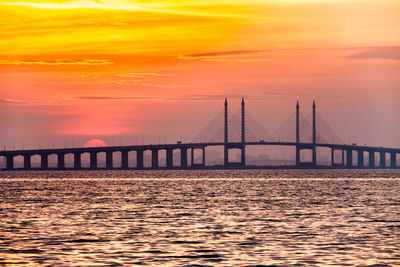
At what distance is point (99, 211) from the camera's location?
53.1m

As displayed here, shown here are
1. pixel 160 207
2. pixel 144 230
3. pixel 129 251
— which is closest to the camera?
pixel 129 251

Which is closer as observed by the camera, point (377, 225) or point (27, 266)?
point (27, 266)

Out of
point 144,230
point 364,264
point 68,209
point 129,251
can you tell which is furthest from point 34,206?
point 364,264

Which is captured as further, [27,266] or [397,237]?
[397,237]

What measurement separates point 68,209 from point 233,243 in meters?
23.8

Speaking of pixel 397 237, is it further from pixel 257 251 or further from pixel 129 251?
pixel 129 251

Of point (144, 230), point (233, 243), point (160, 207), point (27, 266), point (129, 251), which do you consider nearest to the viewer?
point (27, 266)

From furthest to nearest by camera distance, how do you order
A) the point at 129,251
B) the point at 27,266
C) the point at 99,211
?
the point at 99,211 → the point at 129,251 → the point at 27,266

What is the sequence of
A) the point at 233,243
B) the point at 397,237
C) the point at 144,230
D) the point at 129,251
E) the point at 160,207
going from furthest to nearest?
the point at 160,207 → the point at 144,230 → the point at 397,237 → the point at 233,243 → the point at 129,251

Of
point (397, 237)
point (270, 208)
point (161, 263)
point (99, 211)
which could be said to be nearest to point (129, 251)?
point (161, 263)

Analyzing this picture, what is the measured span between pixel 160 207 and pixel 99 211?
5.60 meters

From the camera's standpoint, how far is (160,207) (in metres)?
57.5

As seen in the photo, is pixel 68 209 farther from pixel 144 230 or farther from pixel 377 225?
pixel 377 225

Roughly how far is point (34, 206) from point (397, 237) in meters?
29.6
